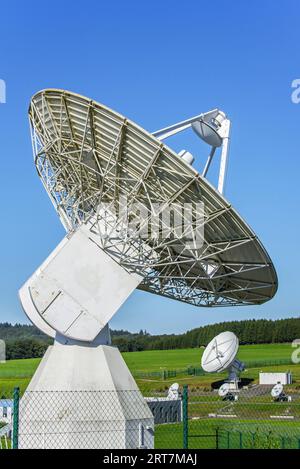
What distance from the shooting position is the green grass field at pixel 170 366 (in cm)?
9150

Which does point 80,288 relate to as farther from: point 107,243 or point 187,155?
point 187,155

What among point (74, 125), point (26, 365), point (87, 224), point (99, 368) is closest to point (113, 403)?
point (99, 368)

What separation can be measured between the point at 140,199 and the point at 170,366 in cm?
10609

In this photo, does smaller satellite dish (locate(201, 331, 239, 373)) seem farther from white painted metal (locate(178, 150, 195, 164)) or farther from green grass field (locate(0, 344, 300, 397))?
white painted metal (locate(178, 150, 195, 164))

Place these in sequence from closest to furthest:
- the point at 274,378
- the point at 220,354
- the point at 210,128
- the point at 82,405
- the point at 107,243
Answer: the point at 82,405
the point at 210,128
the point at 107,243
the point at 220,354
the point at 274,378

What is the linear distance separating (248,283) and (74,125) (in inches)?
381

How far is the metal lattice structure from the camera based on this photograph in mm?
22016

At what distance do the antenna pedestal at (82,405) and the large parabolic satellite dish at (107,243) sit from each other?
0.04m

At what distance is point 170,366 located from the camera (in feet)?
416

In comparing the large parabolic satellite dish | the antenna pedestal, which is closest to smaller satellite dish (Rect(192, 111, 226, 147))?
the large parabolic satellite dish

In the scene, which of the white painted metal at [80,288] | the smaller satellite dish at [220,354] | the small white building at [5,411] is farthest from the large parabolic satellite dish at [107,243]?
the smaller satellite dish at [220,354]

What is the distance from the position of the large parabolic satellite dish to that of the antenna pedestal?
37mm

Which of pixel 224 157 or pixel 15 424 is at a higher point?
pixel 224 157

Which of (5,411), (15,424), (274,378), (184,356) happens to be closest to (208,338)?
(184,356)
